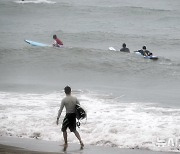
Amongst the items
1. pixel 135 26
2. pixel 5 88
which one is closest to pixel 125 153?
pixel 5 88

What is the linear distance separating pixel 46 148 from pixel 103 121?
286 centimetres

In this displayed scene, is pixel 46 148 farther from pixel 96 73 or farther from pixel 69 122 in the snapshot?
pixel 96 73

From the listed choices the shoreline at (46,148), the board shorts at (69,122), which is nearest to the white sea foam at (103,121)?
the shoreline at (46,148)

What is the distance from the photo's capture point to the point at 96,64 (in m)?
26.6

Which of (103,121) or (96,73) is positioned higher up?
(96,73)

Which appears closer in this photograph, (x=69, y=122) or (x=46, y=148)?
(x=46, y=148)

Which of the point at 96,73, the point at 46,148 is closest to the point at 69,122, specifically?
the point at 46,148

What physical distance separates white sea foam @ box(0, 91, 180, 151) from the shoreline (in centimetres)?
42

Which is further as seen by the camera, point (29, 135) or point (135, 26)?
point (135, 26)

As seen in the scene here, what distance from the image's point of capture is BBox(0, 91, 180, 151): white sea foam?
11531 mm

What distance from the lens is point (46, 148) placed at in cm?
1063

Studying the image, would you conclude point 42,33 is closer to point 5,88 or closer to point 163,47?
point 163,47

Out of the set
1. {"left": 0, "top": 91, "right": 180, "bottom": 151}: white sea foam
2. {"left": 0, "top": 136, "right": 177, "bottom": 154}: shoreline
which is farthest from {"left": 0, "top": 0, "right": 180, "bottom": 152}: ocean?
{"left": 0, "top": 136, "right": 177, "bottom": 154}: shoreline

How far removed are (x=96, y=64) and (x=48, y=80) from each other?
4.99 meters
